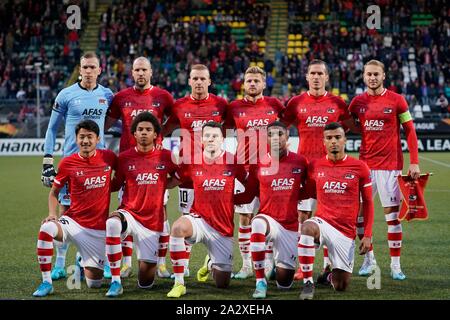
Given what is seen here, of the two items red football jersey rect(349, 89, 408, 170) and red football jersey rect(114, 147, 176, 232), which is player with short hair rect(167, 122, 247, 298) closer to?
red football jersey rect(114, 147, 176, 232)

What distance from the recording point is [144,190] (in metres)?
6.45

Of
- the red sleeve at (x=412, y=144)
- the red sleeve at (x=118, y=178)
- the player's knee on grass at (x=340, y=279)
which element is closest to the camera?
the player's knee on grass at (x=340, y=279)

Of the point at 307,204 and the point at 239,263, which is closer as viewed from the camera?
the point at 307,204

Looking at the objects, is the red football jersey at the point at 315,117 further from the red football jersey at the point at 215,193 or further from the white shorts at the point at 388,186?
the red football jersey at the point at 215,193

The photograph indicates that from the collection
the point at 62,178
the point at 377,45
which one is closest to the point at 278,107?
the point at 62,178

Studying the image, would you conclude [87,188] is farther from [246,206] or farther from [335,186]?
[335,186]

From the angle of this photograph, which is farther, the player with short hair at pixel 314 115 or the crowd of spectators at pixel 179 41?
the crowd of spectators at pixel 179 41

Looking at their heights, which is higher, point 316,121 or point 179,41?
point 179,41

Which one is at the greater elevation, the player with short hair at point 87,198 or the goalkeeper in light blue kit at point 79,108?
the goalkeeper in light blue kit at point 79,108

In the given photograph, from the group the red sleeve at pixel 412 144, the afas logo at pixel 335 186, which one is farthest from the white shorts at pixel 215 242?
the red sleeve at pixel 412 144

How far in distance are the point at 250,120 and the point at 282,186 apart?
1.05 metres

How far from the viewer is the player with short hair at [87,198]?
6.38 metres

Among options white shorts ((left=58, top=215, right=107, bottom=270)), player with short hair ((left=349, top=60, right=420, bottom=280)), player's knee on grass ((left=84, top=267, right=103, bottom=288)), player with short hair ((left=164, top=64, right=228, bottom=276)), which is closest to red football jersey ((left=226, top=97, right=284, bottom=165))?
player with short hair ((left=164, top=64, right=228, bottom=276))

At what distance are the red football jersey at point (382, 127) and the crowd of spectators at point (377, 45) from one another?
1834 cm
